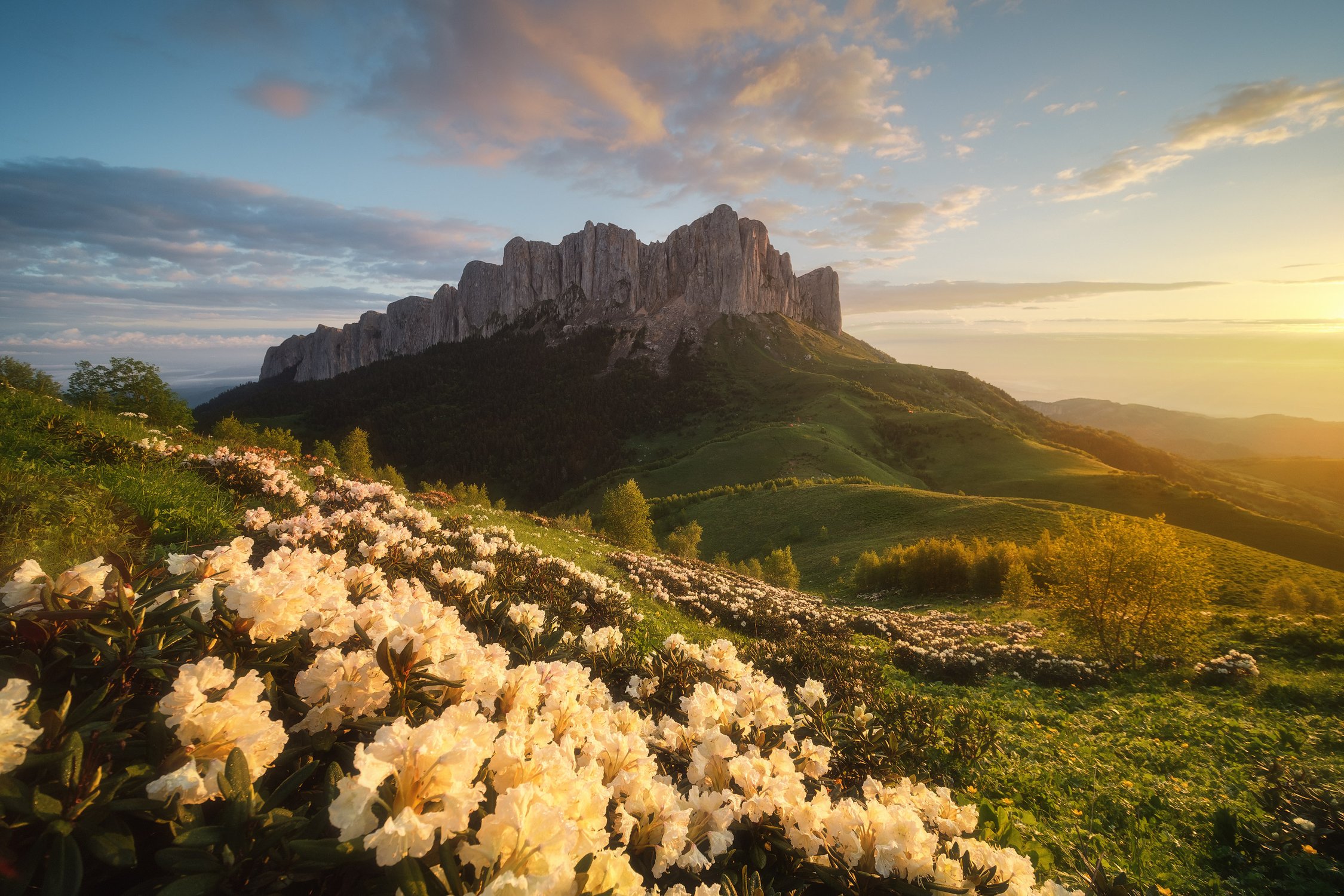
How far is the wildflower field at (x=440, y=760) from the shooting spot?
1485mm

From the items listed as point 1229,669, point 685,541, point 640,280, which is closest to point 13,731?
point 1229,669

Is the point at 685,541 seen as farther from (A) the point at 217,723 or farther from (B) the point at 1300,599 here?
(A) the point at 217,723

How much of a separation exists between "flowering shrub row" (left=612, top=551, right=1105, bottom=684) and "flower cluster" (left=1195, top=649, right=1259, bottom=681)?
6.95 feet

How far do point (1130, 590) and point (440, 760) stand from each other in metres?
20.0

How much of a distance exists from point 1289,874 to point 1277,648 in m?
15.3

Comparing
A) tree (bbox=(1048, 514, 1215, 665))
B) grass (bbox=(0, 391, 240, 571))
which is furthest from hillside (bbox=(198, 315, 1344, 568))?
grass (bbox=(0, 391, 240, 571))

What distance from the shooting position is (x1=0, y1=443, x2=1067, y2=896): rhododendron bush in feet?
4.76

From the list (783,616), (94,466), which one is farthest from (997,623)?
(94,466)

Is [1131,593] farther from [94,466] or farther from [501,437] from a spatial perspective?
[501,437]

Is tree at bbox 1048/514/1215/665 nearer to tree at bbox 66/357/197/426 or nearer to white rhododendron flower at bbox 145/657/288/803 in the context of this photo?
white rhododendron flower at bbox 145/657/288/803

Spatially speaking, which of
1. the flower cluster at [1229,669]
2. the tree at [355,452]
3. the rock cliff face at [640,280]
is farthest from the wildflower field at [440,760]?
the rock cliff face at [640,280]

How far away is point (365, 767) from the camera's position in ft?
4.97

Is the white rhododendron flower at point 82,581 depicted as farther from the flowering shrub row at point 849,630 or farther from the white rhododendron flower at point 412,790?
the flowering shrub row at point 849,630

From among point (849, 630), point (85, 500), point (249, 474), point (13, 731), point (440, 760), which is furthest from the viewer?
point (849, 630)
